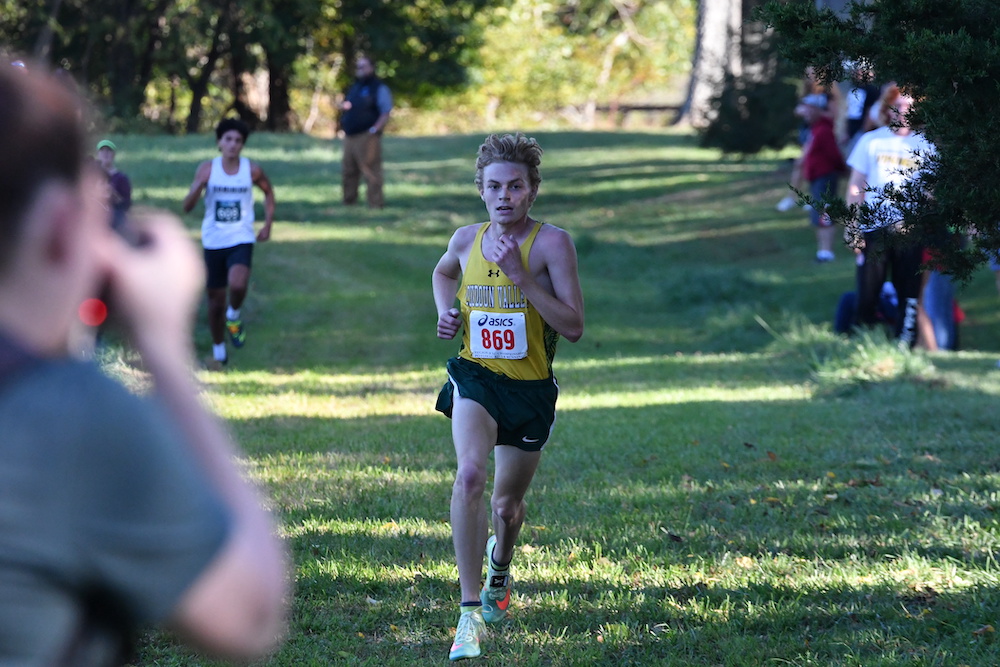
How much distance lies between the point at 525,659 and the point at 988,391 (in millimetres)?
6966

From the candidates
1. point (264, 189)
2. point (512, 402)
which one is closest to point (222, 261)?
point (264, 189)

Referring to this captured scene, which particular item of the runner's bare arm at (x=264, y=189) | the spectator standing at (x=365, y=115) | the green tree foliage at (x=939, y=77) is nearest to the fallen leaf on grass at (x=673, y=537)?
the green tree foliage at (x=939, y=77)

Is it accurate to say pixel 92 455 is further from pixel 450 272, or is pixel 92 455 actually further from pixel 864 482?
pixel 864 482

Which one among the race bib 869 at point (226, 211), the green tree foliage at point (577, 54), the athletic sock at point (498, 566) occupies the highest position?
the green tree foliage at point (577, 54)

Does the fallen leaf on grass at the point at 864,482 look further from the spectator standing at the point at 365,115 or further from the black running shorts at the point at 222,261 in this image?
the spectator standing at the point at 365,115

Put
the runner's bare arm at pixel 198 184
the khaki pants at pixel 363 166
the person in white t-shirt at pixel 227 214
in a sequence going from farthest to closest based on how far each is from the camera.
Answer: the khaki pants at pixel 363 166, the person in white t-shirt at pixel 227 214, the runner's bare arm at pixel 198 184

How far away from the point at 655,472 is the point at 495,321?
311cm

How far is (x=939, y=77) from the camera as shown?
177 inches

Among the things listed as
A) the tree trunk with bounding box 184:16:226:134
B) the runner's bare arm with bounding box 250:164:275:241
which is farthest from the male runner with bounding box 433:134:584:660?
the tree trunk with bounding box 184:16:226:134

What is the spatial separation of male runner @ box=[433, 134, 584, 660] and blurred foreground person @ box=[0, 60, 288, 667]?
10.7 ft

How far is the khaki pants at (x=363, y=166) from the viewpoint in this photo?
20.9 meters

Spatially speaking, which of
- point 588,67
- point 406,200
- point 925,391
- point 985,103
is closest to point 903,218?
point 985,103

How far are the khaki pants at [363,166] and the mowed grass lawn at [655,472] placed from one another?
7.18 feet

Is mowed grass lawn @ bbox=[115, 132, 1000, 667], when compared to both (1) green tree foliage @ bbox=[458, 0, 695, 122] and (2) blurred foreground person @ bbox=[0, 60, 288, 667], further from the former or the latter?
(1) green tree foliage @ bbox=[458, 0, 695, 122]
